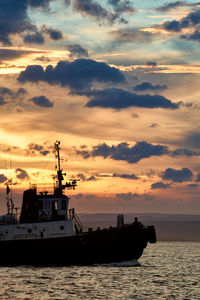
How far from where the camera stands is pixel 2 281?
170ft

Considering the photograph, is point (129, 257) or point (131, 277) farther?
point (129, 257)

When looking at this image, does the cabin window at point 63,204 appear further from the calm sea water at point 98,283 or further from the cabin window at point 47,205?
the calm sea water at point 98,283

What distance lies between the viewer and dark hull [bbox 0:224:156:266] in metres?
58.3

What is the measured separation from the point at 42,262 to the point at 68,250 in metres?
3.32

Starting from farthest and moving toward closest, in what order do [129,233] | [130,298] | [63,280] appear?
[129,233]
[63,280]
[130,298]

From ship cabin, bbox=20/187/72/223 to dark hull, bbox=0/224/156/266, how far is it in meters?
3.01

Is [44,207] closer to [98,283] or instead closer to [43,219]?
[43,219]

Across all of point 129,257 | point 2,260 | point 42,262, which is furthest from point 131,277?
point 2,260

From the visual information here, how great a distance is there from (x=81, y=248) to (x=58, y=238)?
2.64m

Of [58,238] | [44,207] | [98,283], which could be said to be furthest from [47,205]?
[98,283]

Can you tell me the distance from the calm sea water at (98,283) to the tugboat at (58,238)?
3.85ft

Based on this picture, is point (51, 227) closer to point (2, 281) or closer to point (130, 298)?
point (2, 281)

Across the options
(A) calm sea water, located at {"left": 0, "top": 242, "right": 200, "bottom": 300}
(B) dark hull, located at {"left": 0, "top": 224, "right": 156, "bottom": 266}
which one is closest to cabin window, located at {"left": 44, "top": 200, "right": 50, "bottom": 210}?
(B) dark hull, located at {"left": 0, "top": 224, "right": 156, "bottom": 266}

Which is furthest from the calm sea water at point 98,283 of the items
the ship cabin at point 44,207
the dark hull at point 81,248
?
the ship cabin at point 44,207
